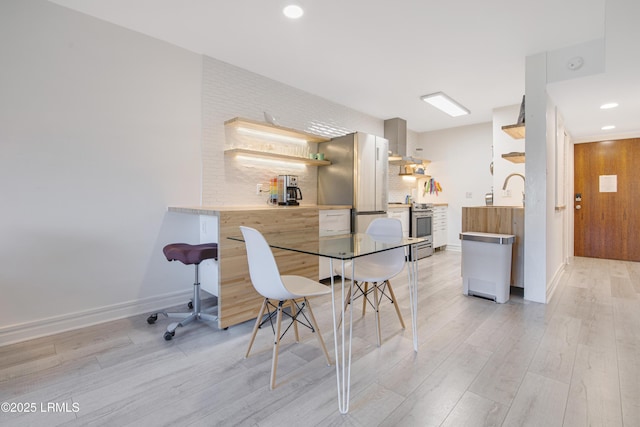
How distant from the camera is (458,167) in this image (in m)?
6.36

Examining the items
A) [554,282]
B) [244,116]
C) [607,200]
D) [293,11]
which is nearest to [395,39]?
[293,11]

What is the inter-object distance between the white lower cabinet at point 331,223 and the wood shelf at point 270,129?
1078 millimetres

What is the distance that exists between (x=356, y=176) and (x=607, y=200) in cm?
465

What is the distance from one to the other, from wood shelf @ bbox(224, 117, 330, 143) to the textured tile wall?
151 mm

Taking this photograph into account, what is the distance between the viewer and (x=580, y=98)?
137 inches

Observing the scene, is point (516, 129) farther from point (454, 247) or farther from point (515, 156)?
point (454, 247)

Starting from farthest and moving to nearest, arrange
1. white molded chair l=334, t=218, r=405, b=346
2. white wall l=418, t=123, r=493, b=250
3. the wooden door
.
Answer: white wall l=418, t=123, r=493, b=250, the wooden door, white molded chair l=334, t=218, r=405, b=346

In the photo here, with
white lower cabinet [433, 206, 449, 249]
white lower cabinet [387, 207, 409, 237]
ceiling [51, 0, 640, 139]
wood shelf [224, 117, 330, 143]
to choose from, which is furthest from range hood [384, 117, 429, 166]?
wood shelf [224, 117, 330, 143]

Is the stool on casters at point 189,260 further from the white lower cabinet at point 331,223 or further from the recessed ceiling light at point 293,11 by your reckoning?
the recessed ceiling light at point 293,11

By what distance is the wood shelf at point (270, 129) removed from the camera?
3.40 m

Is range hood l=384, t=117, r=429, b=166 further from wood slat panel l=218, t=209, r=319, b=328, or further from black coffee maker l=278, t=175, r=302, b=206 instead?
wood slat panel l=218, t=209, r=319, b=328

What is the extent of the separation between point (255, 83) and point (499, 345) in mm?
3660

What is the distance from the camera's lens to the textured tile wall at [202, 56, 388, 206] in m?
3.35

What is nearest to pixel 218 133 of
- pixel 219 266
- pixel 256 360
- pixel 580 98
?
pixel 219 266
